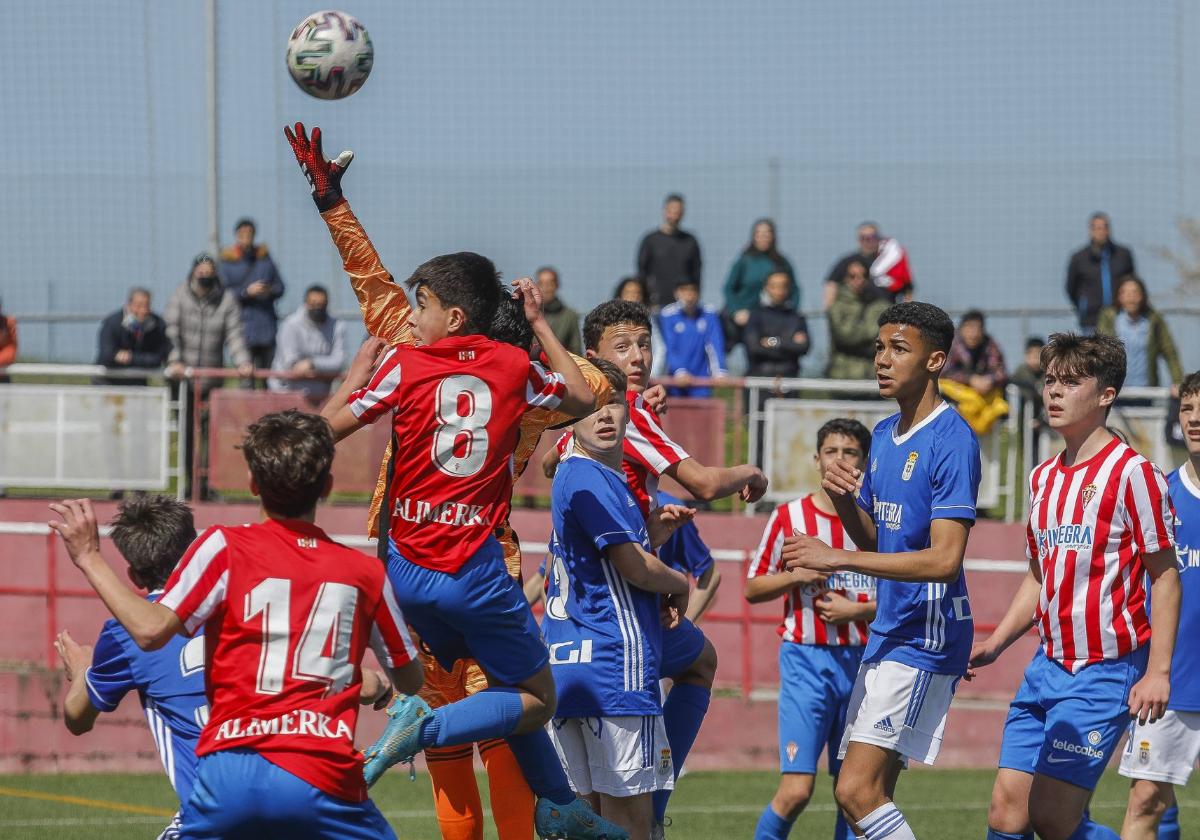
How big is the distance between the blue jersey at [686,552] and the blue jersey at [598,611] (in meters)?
1.62

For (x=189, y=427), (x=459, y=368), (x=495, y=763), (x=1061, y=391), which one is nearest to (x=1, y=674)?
(x=189, y=427)

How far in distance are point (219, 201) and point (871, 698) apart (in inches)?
538

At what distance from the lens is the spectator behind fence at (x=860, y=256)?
618 inches

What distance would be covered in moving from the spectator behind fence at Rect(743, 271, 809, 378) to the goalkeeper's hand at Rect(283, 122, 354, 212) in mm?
9105

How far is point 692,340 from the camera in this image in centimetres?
1545

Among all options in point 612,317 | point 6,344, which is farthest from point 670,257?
point 612,317

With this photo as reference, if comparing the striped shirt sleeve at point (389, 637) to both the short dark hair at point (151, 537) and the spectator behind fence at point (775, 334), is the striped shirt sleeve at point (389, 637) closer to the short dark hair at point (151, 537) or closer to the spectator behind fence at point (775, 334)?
the short dark hair at point (151, 537)

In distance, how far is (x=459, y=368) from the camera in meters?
5.71

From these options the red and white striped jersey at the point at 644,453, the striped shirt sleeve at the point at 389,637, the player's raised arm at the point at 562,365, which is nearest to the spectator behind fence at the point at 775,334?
the red and white striped jersey at the point at 644,453

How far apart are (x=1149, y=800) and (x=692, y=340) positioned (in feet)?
30.3

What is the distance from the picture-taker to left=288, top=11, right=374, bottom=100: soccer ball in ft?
24.5

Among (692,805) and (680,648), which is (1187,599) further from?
(692,805)

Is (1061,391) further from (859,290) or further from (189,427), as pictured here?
(189,427)

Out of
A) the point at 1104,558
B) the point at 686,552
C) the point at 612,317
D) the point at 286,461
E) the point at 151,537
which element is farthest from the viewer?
the point at 686,552
